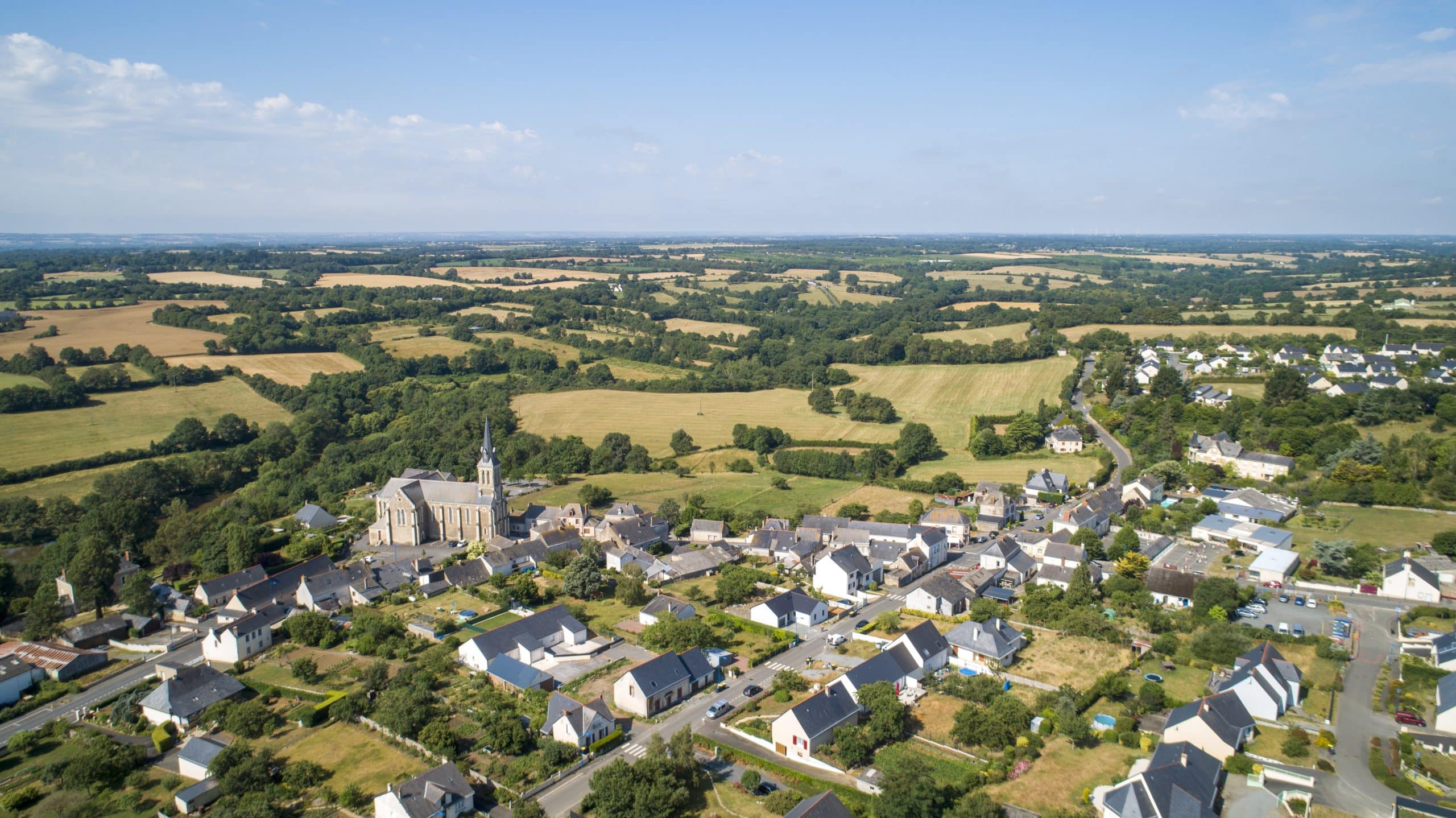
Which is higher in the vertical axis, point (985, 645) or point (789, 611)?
point (985, 645)

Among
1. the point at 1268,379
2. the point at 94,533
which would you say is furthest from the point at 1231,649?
the point at 94,533

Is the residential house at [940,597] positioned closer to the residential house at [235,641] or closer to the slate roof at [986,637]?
the slate roof at [986,637]

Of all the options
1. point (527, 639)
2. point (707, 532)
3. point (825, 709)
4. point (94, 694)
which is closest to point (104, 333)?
point (94, 694)

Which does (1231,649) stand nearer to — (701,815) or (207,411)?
(701,815)

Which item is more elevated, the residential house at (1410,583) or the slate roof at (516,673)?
the residential house at (1410,583)

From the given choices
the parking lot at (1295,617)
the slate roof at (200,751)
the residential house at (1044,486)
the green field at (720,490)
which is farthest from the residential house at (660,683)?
the residential house at (1044,486)

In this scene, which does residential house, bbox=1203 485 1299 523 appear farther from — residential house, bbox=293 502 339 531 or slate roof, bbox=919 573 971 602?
residential house, bbox=293 502 339 531

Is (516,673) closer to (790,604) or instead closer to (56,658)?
(790,604)
